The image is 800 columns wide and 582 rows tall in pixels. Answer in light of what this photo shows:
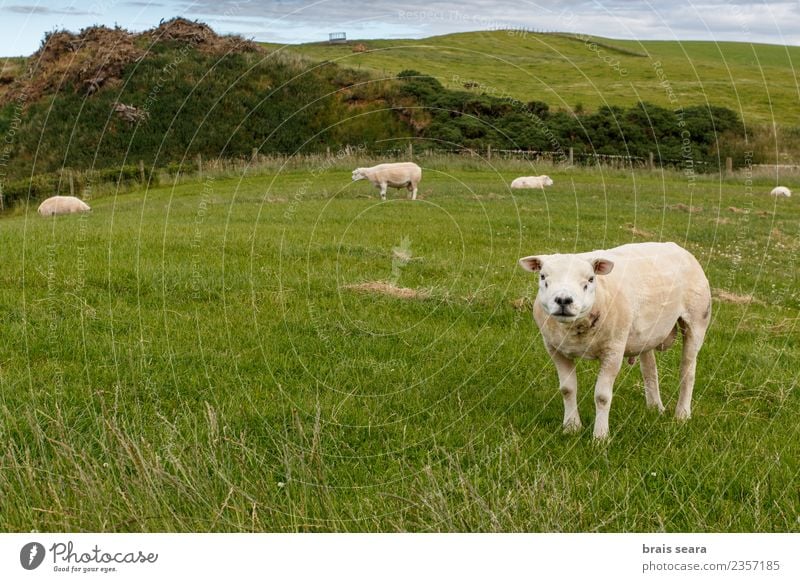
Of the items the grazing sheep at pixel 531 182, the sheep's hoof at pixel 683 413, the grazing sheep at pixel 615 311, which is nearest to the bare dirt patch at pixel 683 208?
the grazing sheep at pixel 531 182

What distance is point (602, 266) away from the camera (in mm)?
6875

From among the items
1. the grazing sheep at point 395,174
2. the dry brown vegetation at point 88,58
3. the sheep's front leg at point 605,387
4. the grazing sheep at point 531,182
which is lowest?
the grazing sheep at point 531,182

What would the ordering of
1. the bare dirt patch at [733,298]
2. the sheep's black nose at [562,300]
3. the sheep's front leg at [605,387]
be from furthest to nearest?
the bare dirt patch at [733,298] < the sheep's front leg at [605,387] < the sheep's black nose at [562,300]

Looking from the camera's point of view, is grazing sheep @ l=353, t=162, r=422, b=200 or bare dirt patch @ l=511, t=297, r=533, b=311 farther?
grazing sheep @ l=353, t=162, r=422, b=200

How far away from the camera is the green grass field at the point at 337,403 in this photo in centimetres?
603

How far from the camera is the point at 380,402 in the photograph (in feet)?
27.1

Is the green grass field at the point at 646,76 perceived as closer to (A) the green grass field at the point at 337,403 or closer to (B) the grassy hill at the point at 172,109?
(B) the grassy hill at the point at 172,109

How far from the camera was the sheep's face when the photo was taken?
20.8 feet

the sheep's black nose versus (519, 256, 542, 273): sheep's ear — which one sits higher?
(519, 256, 542, 273): sheep's ear

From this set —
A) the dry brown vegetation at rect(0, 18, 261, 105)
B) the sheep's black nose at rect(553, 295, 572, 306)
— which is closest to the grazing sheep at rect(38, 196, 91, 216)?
the dry brown vegetation at rect(0, 18, 261, 105)

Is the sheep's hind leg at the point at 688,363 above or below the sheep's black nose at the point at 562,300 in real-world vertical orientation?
below

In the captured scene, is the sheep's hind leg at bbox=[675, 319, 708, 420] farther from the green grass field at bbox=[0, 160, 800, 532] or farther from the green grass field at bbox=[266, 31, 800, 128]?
the green grass field at bbox=[266, 31, 800, 128]

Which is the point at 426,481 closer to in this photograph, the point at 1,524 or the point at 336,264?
the point at 1,524

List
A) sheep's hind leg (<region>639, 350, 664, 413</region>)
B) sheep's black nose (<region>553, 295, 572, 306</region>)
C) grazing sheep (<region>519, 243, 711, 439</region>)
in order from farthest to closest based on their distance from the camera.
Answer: sheep's hind leg (<region>639, 350, 664, 413</region>) < grazing sheep (<region>519, 243, 711, 439</region>) < sheep's black nose (<region>553, 295, 572, 306</region>)
